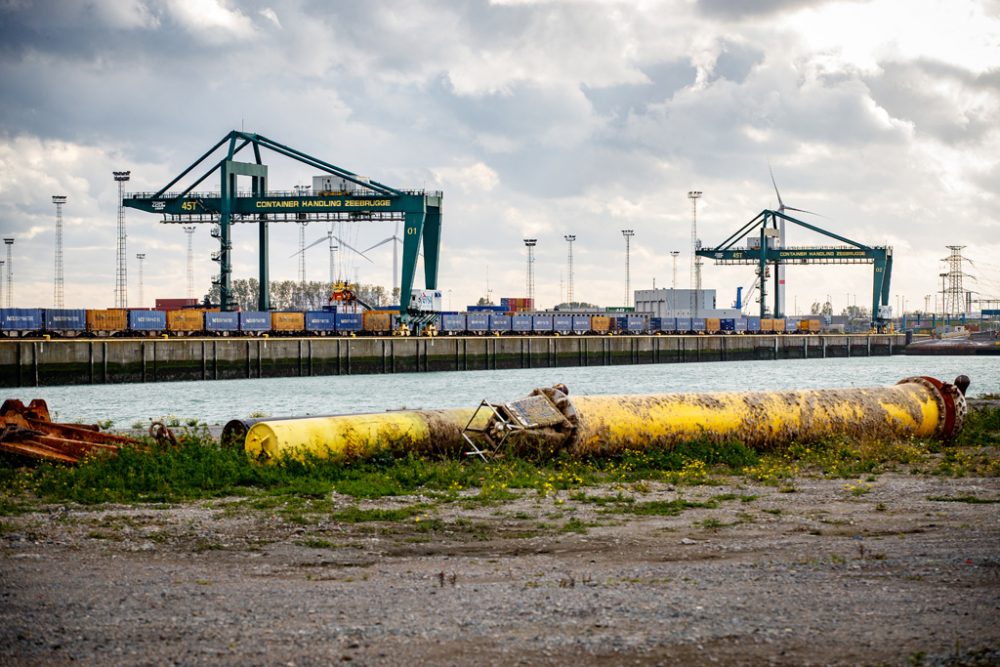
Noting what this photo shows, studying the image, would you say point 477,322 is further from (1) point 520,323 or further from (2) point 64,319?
(2) point 64,319

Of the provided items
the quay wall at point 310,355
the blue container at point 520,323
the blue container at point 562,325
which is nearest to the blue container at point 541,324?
the blue container at point 520,323

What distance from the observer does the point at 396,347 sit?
71.4 meters

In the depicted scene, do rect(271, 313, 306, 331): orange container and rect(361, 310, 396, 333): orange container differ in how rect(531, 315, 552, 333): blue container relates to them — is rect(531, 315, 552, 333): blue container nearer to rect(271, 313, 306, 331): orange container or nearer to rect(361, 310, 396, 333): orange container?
rect(361, 310, 396, 333): orange container

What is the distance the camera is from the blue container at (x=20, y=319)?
2422 inches

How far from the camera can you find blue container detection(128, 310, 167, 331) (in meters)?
66.9

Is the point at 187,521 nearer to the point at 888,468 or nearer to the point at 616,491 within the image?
the point at 616,491

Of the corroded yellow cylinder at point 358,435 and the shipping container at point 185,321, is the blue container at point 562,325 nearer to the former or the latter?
the shipping container at point 185,321

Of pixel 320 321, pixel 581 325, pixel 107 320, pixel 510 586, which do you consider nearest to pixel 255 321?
pixel 320 321

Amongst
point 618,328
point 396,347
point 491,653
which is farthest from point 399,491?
point 618,328

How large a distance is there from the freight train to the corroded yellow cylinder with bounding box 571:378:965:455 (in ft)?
175

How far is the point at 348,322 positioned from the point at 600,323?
32.3 meters

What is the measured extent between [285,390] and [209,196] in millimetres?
29282

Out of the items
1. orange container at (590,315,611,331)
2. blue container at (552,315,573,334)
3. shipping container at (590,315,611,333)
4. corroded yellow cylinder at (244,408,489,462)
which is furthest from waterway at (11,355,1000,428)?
orange container at (590,315,611,331)

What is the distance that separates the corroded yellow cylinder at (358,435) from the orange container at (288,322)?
61.8 meters
